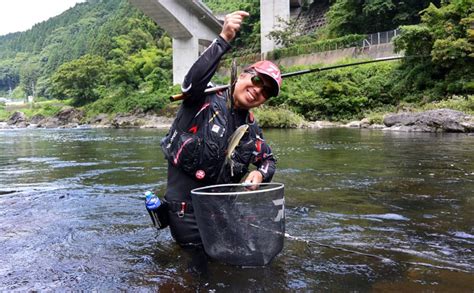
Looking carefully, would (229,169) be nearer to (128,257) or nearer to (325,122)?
(128,257)

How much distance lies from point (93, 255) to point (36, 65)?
425 feet

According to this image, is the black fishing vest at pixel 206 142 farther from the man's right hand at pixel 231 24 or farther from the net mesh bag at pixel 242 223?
the man's right hand at pixel 231 24

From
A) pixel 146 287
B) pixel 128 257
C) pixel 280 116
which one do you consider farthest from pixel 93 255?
pixel 280 116

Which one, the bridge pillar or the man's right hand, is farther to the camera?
the bridge pillar

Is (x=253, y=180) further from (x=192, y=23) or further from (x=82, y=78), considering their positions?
(x=82, y=78)

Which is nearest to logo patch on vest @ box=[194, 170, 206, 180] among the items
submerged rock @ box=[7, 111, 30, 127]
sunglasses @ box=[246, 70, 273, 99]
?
sunglasses @ box=[246, 70, 273, 99]

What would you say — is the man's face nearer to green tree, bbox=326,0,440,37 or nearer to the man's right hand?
the man's right hand

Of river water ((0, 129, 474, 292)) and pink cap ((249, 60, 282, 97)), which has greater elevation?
pink cap ((249, 60, 282, 97))

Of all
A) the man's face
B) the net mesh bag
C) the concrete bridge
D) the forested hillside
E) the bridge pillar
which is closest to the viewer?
the net mesh bag

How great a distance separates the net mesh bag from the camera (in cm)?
247

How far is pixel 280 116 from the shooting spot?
24078mm

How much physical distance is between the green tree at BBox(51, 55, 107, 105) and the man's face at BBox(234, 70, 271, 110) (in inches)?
2107

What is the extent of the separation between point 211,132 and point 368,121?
66.1 feet

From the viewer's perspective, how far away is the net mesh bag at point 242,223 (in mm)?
2469
